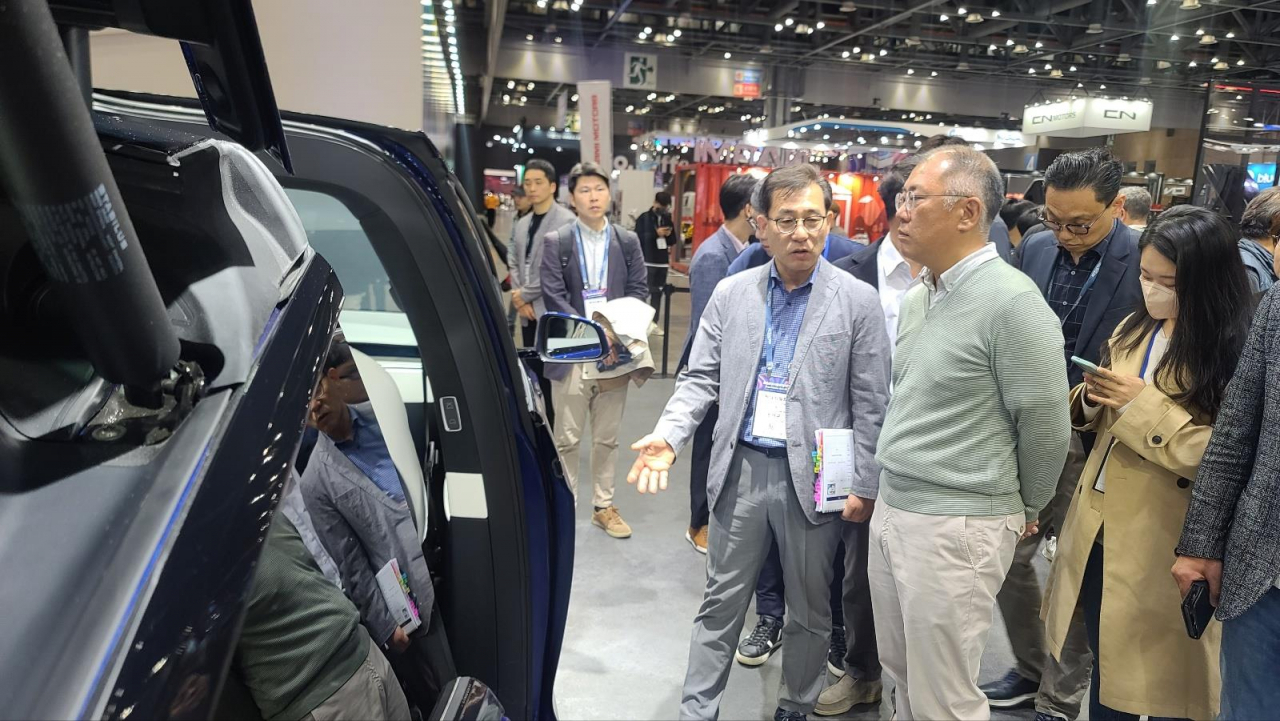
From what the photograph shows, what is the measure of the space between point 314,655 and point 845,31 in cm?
1598

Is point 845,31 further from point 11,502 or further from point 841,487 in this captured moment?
point 11,502

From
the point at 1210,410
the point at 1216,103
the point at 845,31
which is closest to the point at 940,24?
the point at 845,31

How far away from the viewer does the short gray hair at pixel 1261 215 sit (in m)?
2.95

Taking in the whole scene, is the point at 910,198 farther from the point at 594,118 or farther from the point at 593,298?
the point at 594,118

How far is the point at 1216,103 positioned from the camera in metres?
4.59

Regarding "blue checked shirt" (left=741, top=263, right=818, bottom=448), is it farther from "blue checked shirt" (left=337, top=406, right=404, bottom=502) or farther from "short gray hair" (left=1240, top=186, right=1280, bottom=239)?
"short gray hair" (left=1240, top=186, right=1280, bottom=239)

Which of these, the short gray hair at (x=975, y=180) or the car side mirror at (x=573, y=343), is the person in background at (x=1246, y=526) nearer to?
the short gray hair at (x=975, y=180)

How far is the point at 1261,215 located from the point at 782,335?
83.3 inches

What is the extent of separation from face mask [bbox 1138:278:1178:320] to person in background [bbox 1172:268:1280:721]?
1.51 ft

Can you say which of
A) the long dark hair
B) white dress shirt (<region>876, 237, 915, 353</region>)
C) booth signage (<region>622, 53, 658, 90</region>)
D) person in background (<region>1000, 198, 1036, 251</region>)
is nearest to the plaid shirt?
white dress shirt (<region>876, 237, 915, 353</region>)

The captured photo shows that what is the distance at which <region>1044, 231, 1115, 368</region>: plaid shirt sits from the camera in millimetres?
2625

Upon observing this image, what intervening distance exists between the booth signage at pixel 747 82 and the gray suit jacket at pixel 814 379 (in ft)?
54.6

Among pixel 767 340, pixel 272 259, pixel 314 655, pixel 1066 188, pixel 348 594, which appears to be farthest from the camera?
pixel 1066 188

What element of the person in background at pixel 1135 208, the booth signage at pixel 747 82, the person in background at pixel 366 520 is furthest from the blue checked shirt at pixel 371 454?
the booth signage at pixel 747 82
